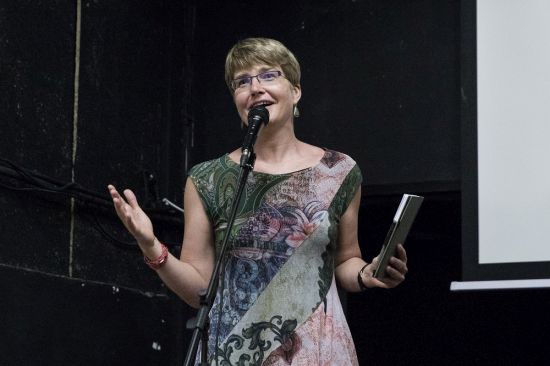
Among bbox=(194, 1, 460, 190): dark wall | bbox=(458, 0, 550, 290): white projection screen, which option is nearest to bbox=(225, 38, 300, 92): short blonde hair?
bbox=(458, 0, 550, 290): white projection screen

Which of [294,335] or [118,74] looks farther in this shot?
[118,74]

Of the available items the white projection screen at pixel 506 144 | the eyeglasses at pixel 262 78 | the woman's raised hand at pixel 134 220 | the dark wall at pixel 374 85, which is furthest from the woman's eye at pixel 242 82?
the dark wall at pixel 374 85

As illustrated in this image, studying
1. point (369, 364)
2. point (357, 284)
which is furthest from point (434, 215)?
point (357, 284)

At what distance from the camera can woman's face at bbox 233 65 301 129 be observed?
2586 mm

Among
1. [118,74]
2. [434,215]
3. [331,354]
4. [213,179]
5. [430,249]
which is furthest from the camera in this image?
[430,249]

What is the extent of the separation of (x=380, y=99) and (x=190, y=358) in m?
2.20

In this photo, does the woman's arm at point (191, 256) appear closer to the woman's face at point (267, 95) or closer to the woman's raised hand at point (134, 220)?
the woman's raised hand at point (134, 220)

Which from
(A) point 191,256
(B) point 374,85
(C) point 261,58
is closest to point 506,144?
(B) point 374,85

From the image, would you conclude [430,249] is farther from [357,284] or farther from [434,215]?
[357,284]

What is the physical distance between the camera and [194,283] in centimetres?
258

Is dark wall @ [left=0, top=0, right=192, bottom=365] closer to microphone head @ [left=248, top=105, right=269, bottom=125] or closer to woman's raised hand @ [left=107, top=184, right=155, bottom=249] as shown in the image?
woman's raised hand @ [left=107, top=184, right=155, bottom=249]

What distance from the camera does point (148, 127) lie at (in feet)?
13.6

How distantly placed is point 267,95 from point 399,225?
0.46 metres

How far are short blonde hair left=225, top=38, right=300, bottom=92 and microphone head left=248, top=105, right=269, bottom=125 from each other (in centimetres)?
15
